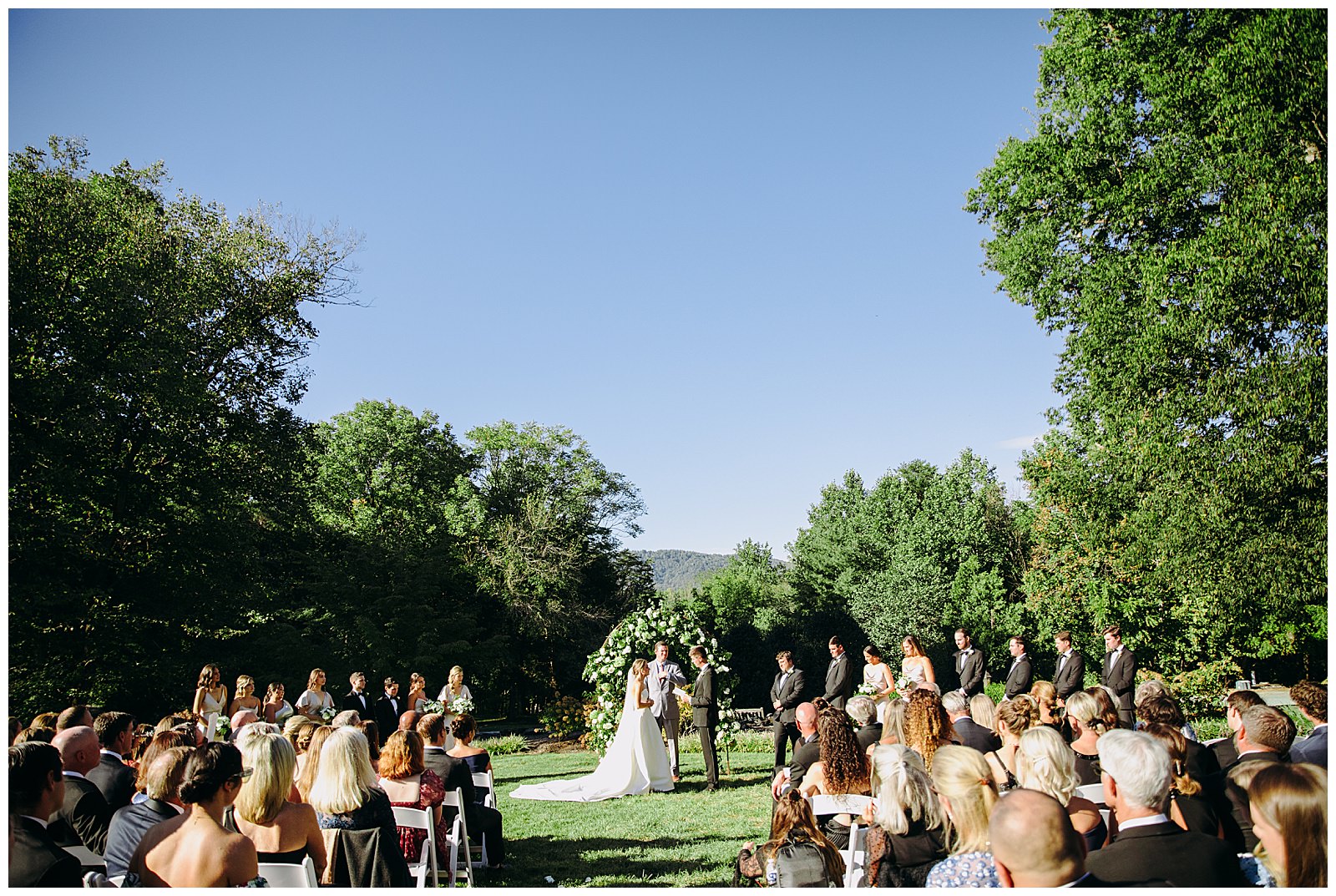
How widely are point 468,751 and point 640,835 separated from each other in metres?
2.12

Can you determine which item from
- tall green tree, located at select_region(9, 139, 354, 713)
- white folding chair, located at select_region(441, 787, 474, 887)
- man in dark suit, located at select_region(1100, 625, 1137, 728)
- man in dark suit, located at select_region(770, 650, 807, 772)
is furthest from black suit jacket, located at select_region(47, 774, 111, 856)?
tall green tree, located at select_region(9, 139, 354, 713)

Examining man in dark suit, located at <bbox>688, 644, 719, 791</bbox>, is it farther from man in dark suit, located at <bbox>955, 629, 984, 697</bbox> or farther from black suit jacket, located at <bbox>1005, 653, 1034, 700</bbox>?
black suit jacket, located at <bbox>1005, 653, 1034, 700</bbox>

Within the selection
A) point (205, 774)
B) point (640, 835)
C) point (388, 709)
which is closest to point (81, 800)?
point (205, 774)

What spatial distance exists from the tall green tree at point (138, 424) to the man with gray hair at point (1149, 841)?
18.2 metres

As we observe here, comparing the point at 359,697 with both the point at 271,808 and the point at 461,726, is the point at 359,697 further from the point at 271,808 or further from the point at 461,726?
A: the point at 271,808

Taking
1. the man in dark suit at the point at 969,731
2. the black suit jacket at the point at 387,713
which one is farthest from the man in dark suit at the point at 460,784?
the black suit jacket at the point at 387,713

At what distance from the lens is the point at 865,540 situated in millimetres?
44094

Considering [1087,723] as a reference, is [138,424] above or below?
above

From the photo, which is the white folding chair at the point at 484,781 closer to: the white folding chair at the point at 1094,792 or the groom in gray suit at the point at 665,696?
the white folding chair at the point at 1094,792

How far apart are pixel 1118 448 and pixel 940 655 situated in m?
20.7

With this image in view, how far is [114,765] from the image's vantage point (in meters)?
5.86

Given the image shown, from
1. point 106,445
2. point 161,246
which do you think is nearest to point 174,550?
point 106,445

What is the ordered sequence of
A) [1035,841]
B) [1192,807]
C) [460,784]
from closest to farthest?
1. [1035,841]
2. [1192,807]
3. [460,784]

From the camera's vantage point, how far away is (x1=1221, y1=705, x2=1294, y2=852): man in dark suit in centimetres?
447
